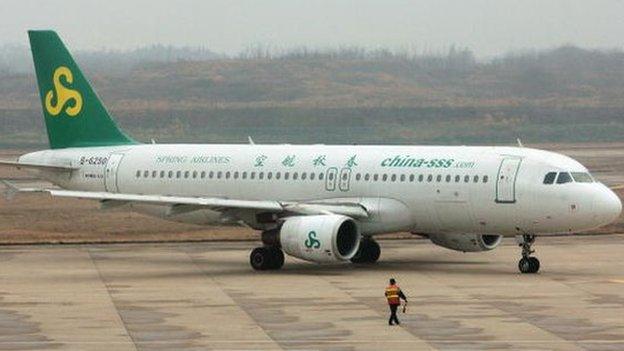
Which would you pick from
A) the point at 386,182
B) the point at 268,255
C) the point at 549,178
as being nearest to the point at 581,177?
the point at 549,178

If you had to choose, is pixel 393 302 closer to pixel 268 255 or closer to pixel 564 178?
pixel 564 178

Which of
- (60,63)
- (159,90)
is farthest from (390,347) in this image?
(159,90)

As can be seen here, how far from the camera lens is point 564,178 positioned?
47906 mm

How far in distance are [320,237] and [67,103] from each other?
14.8m

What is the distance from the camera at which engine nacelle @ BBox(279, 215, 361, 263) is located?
47875mm

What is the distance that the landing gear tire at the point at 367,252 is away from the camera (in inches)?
2061

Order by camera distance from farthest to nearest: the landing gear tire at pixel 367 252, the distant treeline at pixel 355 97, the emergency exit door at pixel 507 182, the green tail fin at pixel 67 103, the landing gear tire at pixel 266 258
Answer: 1. the distant treeline at pixel 355 97
2. the green tail fin at pixel 67 103
3. the landing gear tire at pixel 367 252
4. the landing gear tire at pixel 266 258
5. the emergency exit door at pixel 507 182

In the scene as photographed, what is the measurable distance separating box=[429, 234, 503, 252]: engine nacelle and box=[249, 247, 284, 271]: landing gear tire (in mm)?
5271

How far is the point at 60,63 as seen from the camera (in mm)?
58656

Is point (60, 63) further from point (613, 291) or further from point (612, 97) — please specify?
point (612, 97)

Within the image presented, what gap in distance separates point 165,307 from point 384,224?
38.4 feet

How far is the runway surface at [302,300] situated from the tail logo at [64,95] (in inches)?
196

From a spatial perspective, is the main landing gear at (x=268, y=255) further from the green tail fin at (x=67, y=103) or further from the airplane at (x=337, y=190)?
the green tail fin at (x=67, y=103)

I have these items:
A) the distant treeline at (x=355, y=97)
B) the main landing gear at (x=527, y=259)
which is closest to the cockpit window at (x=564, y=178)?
the main landing gear at (x=527, y=259)
